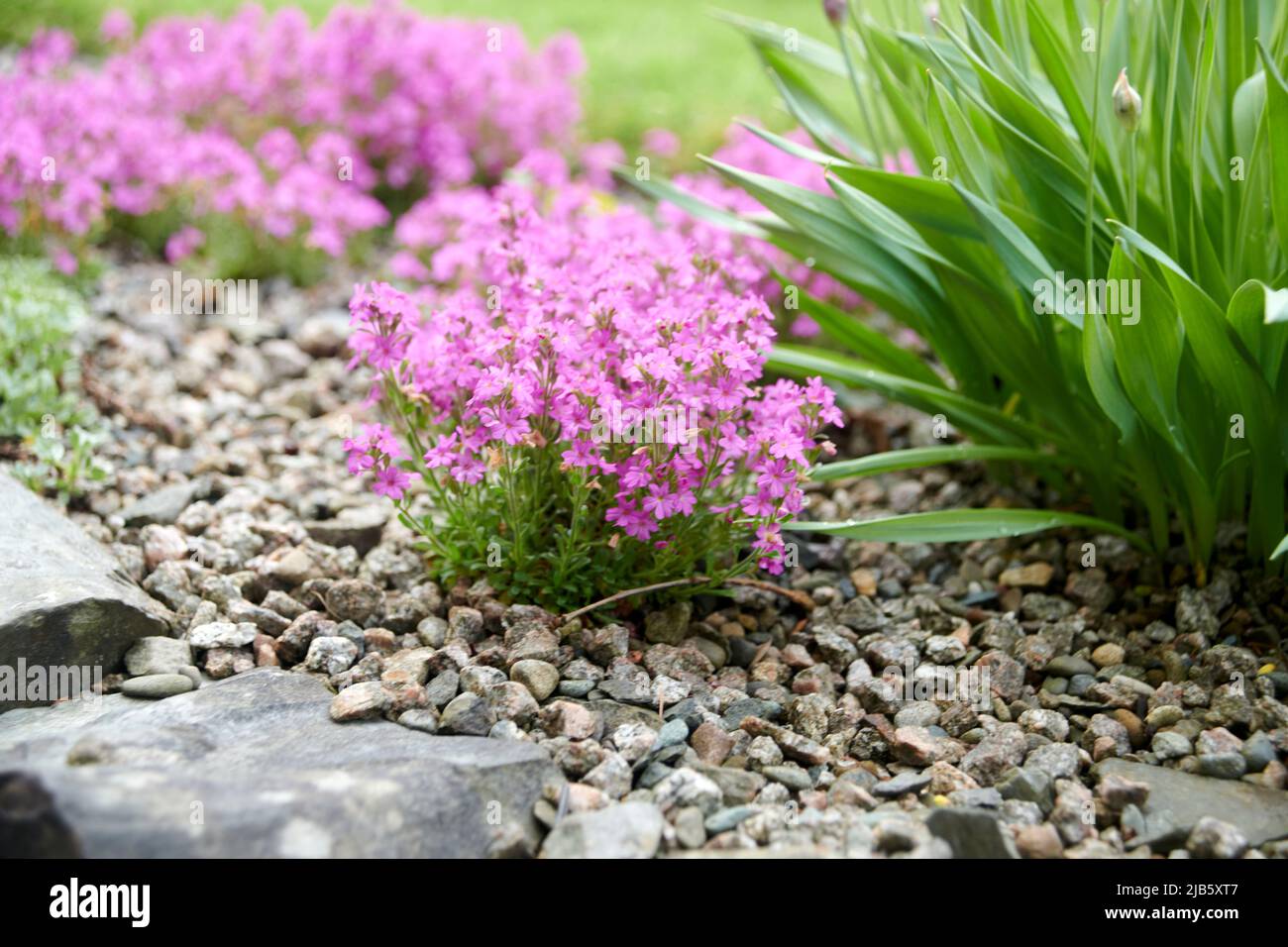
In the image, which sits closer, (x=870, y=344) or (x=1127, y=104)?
(x=1127, y=104)

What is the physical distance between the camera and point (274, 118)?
516cm

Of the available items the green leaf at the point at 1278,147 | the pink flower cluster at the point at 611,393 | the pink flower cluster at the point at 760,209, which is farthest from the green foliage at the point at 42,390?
the green leaf at the point at 1278,147

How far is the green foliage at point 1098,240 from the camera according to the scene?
89.1 inches

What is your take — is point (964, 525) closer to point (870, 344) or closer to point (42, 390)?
point (870, 344)

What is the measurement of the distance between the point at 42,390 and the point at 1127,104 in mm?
2714

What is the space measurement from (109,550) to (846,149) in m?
2.18

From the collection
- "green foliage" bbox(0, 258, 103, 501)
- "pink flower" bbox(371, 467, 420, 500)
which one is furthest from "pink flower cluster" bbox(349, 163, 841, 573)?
"green foliage" bbox(0, 258, 103, 501)

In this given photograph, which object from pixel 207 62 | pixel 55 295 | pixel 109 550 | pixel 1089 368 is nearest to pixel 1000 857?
pixel 1089 368

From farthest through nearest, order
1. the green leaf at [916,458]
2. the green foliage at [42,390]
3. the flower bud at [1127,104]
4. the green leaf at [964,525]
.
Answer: the green foliage at [42,390], the green leaf at [916,458], the green leaf at [964,525], the flower bud at [1127,104]

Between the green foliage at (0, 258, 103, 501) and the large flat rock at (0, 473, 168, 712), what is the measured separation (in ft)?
1.39

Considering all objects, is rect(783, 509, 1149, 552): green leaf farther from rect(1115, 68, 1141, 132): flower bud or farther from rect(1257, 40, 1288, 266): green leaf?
rect(1115, 68, 1141, 132): flower bud

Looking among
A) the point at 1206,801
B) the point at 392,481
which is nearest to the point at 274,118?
the point at 392,481

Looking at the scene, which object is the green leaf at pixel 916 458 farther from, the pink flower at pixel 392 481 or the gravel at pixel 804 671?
the pink flower at pixel 392 481

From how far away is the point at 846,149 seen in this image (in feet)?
11.0
